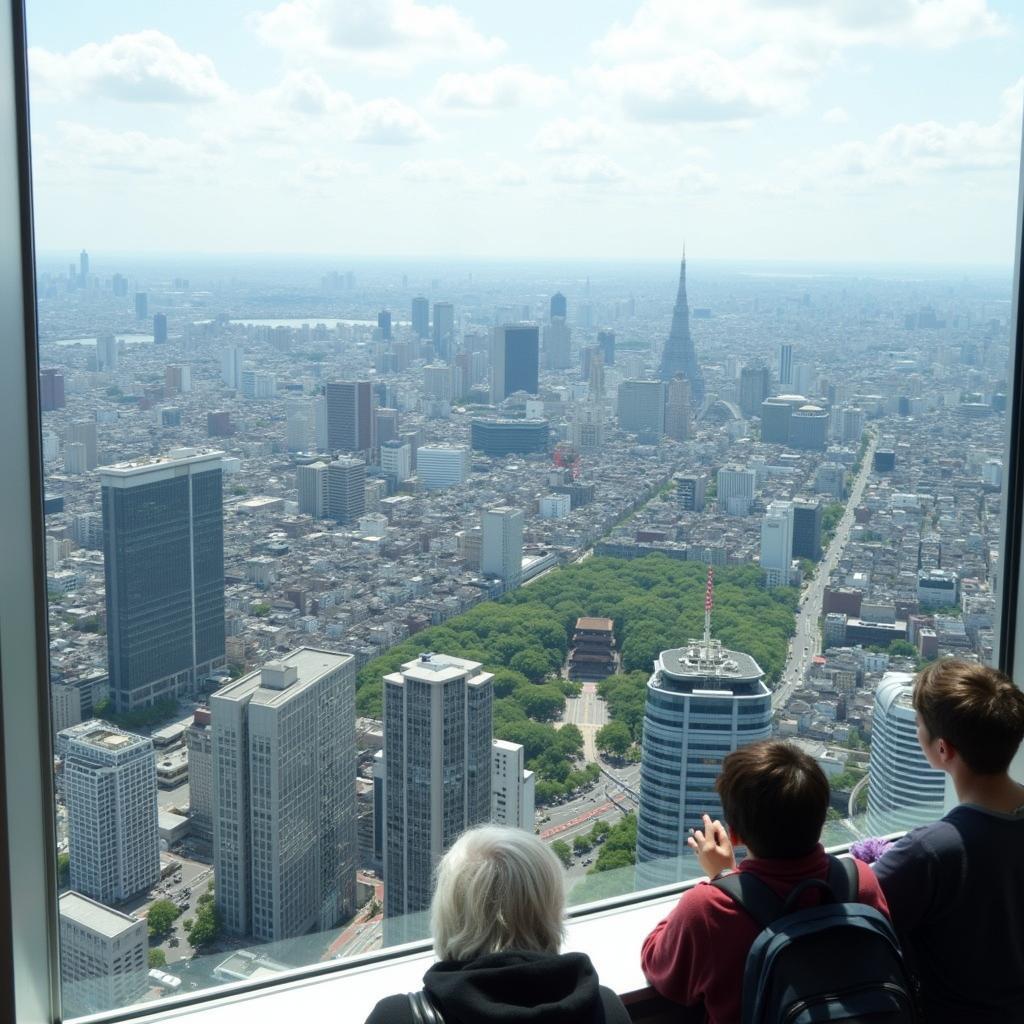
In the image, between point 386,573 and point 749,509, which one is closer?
point 386,573

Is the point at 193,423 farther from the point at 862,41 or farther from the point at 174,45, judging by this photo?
the point at 862,41

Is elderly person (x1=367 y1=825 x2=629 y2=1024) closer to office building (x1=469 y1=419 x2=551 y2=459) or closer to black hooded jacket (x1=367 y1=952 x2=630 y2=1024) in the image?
black hooded jacket (x1=367 y1=952 x2=630 y2=1024)

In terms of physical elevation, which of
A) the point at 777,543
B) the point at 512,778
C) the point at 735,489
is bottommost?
the point at 512,778

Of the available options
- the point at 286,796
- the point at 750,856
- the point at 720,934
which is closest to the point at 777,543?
the point at 750,856

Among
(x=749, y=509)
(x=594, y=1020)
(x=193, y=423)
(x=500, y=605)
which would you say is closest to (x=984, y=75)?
(x=749, y=509)


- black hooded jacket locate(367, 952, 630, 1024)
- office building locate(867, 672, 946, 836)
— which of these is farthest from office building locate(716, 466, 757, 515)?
black hooded jacket locate(367, 952, 630, 1024)

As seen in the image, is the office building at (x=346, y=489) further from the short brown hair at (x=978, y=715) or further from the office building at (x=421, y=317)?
the short brown hair at (x=978, y=715)

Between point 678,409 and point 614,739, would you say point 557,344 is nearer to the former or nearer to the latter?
point 678,409
